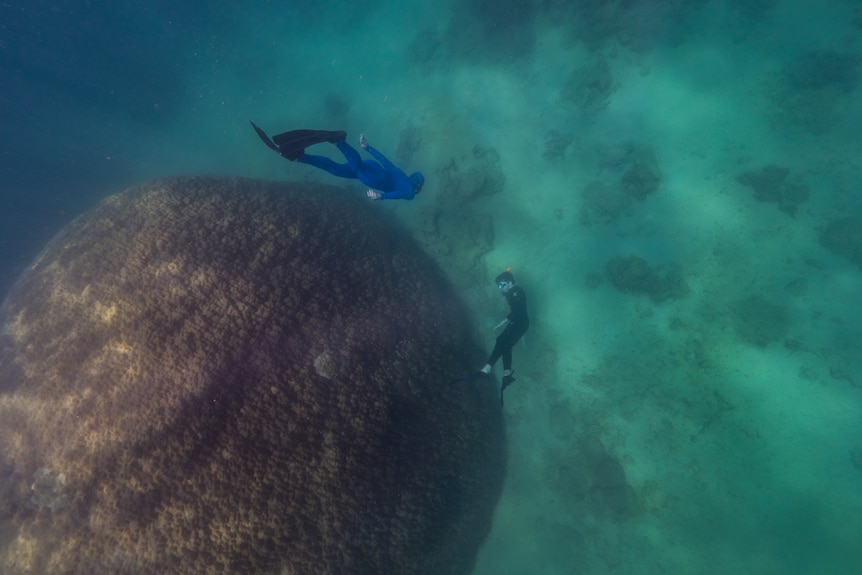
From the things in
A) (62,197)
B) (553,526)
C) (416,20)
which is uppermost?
(416,20)

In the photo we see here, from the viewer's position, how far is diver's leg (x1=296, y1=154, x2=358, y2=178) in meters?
5.19

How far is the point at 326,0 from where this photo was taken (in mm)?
21422

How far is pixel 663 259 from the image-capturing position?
8898 mm

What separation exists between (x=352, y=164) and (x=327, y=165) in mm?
501

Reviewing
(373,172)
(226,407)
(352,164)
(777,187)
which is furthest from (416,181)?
(777,187)

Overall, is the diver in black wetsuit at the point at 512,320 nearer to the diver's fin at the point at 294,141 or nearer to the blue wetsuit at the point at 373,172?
the blue wetsuit at the point at 373,172

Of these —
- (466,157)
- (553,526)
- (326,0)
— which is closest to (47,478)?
(553,526)

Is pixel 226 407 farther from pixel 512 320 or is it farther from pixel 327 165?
pixel 512 320

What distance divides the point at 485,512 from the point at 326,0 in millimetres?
25485

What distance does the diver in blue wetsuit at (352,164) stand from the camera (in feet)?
15.7

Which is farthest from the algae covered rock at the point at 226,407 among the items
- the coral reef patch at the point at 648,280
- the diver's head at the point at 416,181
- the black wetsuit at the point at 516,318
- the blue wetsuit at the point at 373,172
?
the coral reef patch at the point at 648,280

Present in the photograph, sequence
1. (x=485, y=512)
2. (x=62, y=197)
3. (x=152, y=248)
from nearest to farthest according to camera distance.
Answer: (x=152, y=248)
(x=485, y=512)
(x=62, y=197)

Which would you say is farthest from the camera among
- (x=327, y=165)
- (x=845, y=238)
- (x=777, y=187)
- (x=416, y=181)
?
(x=777, y=187)

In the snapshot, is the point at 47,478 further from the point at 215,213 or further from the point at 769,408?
the point at 769,408
